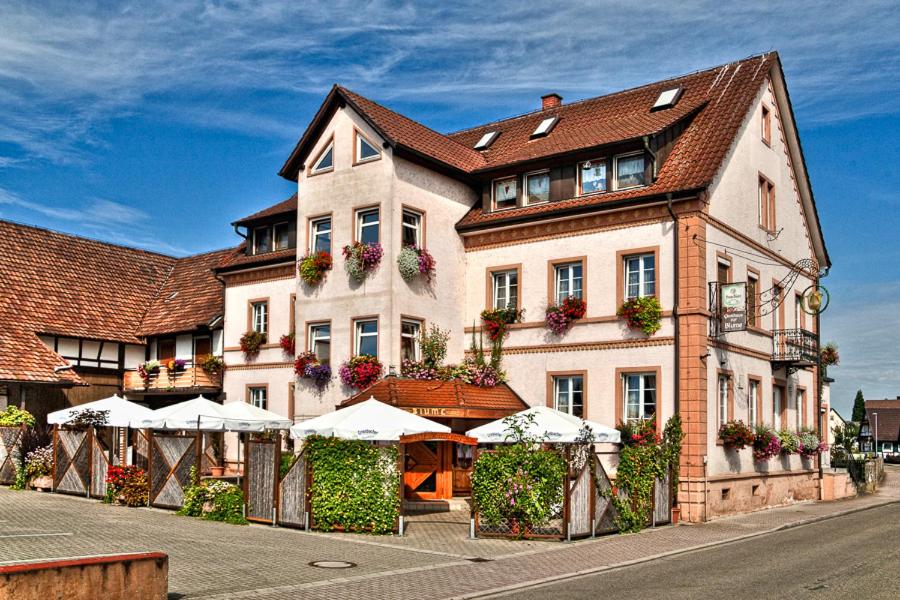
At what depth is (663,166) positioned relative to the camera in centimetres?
2606

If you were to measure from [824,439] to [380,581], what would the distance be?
2485 centimetres

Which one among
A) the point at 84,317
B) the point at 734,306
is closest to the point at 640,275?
the point at 734,306

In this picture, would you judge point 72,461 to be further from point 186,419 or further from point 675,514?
point 675,514

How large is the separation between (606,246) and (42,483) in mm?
16283

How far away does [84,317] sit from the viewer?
1474 inches

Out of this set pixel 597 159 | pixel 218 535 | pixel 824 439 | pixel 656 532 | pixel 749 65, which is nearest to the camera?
pixel 218 535

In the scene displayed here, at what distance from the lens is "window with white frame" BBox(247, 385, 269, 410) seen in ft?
105

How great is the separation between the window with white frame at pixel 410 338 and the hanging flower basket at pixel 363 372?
92 cm

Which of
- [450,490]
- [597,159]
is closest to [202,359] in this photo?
[450,490]

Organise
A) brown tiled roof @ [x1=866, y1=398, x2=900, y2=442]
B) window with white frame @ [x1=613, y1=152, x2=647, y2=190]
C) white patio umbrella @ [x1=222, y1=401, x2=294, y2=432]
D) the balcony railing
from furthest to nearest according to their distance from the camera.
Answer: brown tiled roof @ [x1=866, y1=398, x2=900, y2=442] → the balcony railing → window with white frame @ [x1=613, y1=152, x2=647, y2=190] → white patio umbrella @ [x1=222, y1=401, x2=294, y2=432]

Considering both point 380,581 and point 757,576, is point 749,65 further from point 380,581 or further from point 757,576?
point 380,581

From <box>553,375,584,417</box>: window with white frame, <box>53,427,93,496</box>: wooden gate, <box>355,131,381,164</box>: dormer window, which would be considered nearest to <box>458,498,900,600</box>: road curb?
<box>553,375,584,417</box>: window with white frame

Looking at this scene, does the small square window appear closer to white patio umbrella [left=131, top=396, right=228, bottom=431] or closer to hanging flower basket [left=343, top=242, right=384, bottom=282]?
hanging flower basket [left=343, top=242, right=384, bottom=282]

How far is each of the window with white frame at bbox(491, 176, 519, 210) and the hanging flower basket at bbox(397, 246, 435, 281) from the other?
2986 millimetres
